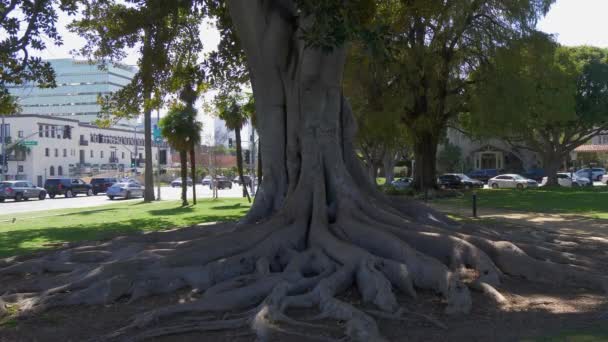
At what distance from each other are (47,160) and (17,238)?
60.9 m

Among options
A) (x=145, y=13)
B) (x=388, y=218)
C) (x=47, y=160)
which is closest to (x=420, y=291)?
(x=388, y=218)

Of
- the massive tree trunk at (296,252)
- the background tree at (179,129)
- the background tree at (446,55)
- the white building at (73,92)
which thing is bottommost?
the massive tree trunk at (296,252)

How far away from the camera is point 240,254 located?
8.58 metres

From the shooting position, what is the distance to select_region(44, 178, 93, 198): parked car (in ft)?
158

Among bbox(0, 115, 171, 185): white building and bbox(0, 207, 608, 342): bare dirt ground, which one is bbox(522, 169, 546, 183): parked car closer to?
bbox(0, 115, 171, 185): white building

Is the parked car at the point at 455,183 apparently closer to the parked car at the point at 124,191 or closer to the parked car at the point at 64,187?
the parked car at the point at 124,191

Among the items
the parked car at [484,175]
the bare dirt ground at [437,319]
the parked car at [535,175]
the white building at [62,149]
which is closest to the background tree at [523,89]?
the bare dirt ground at [437,319]

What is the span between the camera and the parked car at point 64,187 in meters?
48.1

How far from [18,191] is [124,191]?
7.59 m

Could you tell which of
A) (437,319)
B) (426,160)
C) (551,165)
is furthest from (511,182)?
(437,319)

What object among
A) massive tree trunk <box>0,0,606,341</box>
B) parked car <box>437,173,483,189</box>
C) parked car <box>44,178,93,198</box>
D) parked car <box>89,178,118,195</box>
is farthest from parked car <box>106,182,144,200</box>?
massive tree trunk <box>0,0,606,341</box>

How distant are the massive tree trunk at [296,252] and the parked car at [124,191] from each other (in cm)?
3418

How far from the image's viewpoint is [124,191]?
44188 mm

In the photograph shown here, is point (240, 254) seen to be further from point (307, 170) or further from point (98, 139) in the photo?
point (98, 139)
